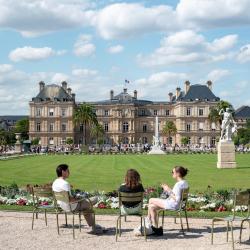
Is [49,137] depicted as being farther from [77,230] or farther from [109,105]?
[77,230]

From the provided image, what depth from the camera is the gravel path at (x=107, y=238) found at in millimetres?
9664

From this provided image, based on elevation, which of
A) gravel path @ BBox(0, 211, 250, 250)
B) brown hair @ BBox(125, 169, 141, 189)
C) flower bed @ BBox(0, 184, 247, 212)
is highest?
brown hair @ BBox(125, 169, 141, 189)

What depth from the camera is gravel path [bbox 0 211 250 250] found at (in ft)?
31.7

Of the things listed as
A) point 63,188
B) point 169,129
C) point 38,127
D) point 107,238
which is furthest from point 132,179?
point 38,127

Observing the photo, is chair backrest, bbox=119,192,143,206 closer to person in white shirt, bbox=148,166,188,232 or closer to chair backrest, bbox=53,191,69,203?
person in white shirt, bbox=148,166,188,232

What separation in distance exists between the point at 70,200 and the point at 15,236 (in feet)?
4.17

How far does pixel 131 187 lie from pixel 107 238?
108 cm

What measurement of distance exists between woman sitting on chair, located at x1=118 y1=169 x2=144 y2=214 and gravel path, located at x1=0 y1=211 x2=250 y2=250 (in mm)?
542

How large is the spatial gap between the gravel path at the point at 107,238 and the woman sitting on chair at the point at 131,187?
0.54 meters

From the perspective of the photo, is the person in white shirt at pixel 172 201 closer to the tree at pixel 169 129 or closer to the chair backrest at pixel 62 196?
the chair backrest at pixel 62 196

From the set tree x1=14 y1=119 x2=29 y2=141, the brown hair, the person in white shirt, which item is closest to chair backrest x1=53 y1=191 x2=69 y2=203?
the brown hair

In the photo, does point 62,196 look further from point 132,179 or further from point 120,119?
point 120,119

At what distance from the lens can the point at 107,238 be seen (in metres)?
10.4

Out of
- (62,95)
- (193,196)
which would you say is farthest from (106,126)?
(193,196)
